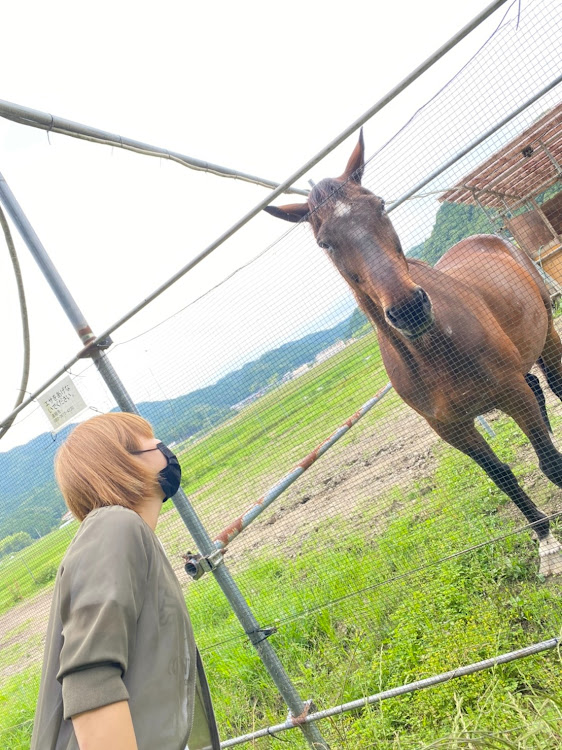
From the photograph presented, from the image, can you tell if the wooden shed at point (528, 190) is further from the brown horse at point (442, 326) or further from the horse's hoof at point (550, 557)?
the horse's hoof at point (550, 557)

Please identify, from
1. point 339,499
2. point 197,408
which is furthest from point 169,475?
point 339,499

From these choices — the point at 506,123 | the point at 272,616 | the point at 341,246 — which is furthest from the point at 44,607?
the point at 506,123

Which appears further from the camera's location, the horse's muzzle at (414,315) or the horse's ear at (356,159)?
the horse's ear at (356,159)

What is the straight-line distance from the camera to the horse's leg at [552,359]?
174 inches

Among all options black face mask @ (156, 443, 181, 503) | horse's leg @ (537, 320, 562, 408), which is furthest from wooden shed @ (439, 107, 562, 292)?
black face mask @ (156, 443, 181, 503)

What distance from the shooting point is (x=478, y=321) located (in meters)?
3.02

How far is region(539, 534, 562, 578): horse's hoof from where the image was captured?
9.09 feet

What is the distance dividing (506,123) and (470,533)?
2.19 m

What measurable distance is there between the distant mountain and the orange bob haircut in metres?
0.92

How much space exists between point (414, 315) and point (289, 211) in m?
0.93

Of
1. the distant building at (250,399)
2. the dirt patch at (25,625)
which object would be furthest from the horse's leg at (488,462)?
the dirt patch at (25,625)

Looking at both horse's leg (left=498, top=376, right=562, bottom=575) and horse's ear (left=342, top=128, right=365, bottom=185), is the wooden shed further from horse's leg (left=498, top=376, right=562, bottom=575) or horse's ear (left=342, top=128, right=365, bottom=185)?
horse's leg (left=498, top=376, right=562, bottom=575)

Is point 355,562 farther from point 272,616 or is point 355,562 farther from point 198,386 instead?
point 198,386

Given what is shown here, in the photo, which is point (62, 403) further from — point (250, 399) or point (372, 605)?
point (372, 605)
